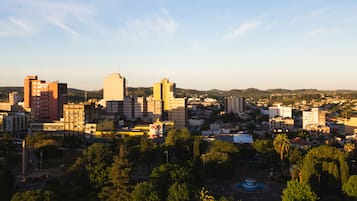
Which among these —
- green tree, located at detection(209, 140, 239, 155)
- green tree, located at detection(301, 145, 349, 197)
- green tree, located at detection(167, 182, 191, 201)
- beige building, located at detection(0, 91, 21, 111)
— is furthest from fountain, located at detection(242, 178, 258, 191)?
beige building, located at detection(0, 91, 21, 111)

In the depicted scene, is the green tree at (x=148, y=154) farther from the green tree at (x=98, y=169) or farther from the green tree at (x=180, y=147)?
the green tree at (x=98, y=169)

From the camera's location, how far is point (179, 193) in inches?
635

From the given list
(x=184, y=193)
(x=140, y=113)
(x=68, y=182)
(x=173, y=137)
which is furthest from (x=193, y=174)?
(x=140, y=113)

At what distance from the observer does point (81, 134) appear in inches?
1820

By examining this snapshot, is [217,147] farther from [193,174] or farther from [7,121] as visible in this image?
[7,121]

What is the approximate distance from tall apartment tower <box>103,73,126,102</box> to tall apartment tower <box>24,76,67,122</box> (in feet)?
74.9

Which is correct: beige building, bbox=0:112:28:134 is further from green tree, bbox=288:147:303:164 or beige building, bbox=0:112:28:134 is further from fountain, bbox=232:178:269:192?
green tree, bbox=288:147:303:164

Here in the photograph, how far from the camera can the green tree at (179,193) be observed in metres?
16.1

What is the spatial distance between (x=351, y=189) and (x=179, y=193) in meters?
8.95

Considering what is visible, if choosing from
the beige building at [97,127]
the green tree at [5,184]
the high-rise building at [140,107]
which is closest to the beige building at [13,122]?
the beige building at [97,127]

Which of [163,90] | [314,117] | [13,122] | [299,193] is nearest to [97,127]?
[13,122]

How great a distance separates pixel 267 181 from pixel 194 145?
6.66 metres

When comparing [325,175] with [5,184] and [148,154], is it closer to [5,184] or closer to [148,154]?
[148,154]

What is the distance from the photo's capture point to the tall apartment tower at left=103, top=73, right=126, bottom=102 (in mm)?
77688
